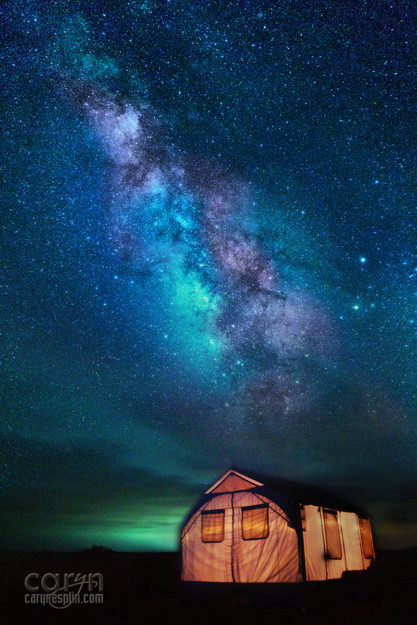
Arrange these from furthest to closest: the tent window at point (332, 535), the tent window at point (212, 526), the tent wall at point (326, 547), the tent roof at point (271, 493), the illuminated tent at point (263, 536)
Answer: the tent window at point (212, 526) < the tent window at point (332, 535) < the tent roof at point (271, 493) < the tent wall at point (326, 547) < the illuminated tent at point (263, 536)

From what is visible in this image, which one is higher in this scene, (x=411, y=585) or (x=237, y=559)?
(x=237, y=559)

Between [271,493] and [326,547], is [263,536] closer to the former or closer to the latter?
[271,493]

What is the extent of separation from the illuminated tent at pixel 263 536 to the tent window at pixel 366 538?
93cm

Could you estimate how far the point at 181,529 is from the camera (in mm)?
18609

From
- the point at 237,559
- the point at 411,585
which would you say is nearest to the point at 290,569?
the point at 237,559

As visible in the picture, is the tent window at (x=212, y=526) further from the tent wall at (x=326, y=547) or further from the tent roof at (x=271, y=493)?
the tent wall at (x=326, y=547)

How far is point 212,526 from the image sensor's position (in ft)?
57.3

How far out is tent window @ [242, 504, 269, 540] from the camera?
15.9 meters

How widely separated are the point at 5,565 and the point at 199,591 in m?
18.8

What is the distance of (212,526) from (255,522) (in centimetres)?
233

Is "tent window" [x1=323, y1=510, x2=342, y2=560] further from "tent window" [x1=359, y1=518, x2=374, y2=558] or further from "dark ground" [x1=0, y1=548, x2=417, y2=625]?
"tent window" [x1=359, y1=518, x2=374, y2=558]

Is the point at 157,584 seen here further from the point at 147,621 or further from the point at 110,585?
the point at 147,621

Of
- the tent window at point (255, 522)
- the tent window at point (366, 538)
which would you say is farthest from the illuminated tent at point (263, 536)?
the tent window at point (366, 538)

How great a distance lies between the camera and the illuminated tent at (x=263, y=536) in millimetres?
15133
